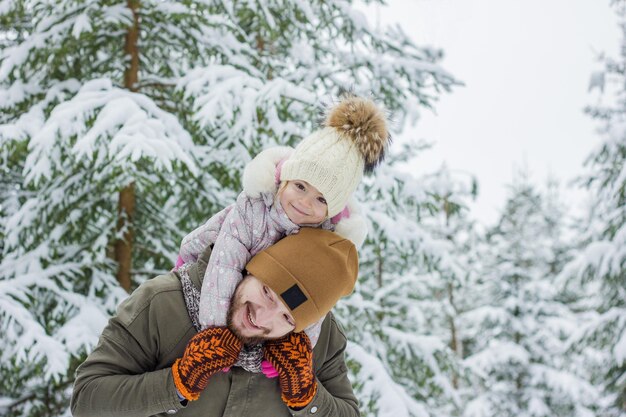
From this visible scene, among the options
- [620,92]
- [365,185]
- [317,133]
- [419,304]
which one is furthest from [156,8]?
[419,304]

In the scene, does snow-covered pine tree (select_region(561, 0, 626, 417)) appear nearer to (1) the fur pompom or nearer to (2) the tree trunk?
(2) the tree trunk

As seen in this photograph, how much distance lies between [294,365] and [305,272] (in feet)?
1.10

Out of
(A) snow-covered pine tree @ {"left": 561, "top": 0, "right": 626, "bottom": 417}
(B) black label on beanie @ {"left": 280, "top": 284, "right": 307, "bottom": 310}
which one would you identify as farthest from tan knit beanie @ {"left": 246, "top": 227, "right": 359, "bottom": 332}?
(A) snow-covered pine tree @ {"left": 561, "top": 0, "right": 626, "bottom": 417}

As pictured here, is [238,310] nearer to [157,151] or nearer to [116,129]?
[157,151]

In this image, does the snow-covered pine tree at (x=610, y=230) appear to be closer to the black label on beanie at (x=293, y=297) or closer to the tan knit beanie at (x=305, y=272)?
the tan knit beanie at (x=305, y=272)

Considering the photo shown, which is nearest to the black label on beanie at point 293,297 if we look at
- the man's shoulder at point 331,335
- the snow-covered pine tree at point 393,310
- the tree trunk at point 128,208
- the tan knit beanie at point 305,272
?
the tan knit beanie at point 305,272

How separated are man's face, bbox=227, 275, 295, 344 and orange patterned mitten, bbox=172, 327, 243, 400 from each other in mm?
86

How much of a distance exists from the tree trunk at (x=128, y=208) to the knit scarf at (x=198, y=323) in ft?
9.92

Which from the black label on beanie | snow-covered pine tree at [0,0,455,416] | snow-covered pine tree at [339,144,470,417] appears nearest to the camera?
the black label on beanie

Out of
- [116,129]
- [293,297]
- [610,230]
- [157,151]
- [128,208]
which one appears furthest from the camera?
[610,230]

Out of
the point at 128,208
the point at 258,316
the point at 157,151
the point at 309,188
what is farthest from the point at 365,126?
the point at 128,208

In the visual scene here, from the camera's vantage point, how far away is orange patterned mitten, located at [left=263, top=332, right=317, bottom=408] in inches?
74.1

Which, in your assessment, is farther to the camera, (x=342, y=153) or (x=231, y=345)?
(x=342, y=153)

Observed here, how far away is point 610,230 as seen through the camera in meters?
8.27
